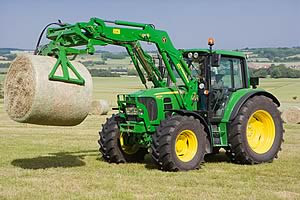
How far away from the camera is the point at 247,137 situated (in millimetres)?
11695

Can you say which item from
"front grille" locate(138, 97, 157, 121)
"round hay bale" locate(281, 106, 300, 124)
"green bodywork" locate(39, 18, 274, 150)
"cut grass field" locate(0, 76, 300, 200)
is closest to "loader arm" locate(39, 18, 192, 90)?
"green bodywork" locate(39, 18, 274, 150)

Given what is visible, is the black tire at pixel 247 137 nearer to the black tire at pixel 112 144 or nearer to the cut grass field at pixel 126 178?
the cut grass field at pixel 126 178

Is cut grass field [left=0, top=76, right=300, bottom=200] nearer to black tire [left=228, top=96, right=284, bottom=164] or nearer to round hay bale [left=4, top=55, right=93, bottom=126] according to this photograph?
black tire [left=228, top=96, right=284, bottom=164]

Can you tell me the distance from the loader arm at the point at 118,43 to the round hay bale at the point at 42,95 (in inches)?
5.8

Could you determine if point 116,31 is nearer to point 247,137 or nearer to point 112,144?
point 112,144

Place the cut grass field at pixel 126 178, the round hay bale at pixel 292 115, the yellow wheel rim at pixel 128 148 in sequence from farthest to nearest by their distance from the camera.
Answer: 1. the round hay bale at pixel 292 115
2. the yellow wheel rim at pixel 128 148
3. the cut grass field at pixel 126 178

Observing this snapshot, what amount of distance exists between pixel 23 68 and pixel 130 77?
70.4 meters

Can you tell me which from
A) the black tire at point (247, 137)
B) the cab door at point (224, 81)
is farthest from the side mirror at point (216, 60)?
the black tire at point (247, 137)

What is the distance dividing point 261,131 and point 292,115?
12.4 metres

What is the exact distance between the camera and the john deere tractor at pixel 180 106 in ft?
33.6

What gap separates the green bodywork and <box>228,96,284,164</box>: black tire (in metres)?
0.21

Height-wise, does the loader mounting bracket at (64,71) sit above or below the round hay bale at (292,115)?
above

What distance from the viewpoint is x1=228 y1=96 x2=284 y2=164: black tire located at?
1117 centimetres

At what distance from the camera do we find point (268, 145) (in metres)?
12.0
